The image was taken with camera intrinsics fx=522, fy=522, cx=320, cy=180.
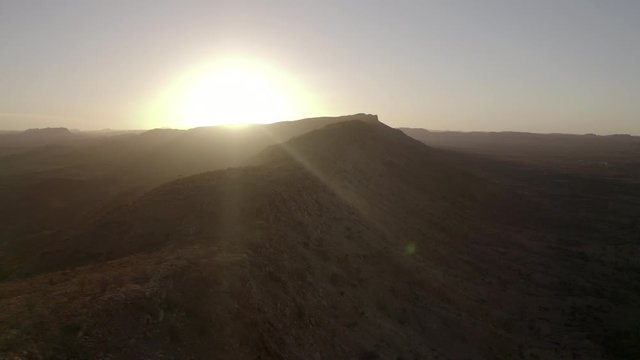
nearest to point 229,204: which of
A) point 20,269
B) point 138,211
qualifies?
point 138,211

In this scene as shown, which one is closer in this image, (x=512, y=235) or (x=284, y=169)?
(x=284, y=169)

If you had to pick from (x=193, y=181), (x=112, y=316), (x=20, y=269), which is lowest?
(x=20, y=269)

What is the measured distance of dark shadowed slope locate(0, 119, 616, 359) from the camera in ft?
39.4

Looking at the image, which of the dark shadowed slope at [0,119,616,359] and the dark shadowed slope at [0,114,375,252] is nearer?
the dark shadowed slope at [0,119,616,359]

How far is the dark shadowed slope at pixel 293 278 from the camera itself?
12000mm

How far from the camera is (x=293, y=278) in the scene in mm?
17031

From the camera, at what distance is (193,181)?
2373cm

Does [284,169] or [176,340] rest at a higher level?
[284,169]

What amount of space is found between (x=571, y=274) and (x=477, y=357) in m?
13.6

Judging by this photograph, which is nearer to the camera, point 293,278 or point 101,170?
point 293,278

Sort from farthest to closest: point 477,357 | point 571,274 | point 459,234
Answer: point 459,234, point 571,274, point 477,357

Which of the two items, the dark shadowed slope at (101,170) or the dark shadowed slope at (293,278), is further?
the dark shadowed slope at (101,170)

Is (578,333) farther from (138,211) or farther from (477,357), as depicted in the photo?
(138,211)

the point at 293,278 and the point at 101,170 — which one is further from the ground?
the point at 293,278
